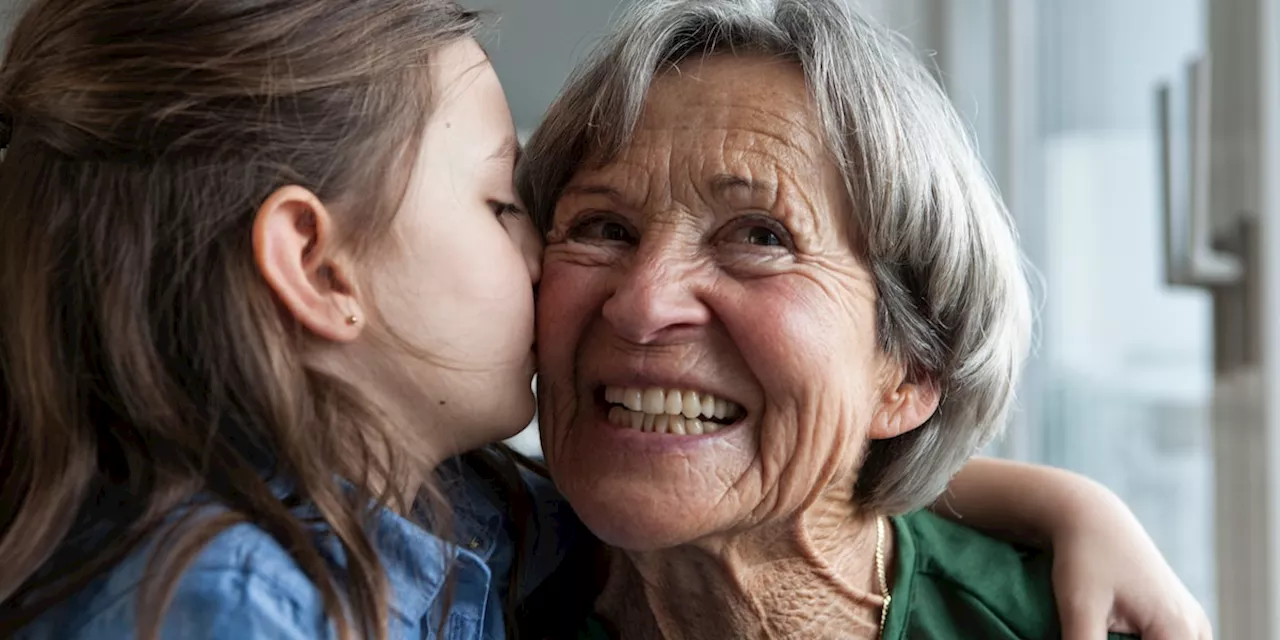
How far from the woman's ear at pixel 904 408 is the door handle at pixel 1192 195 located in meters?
0.70

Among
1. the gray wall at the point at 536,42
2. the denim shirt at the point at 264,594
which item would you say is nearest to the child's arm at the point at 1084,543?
the denim shirt at the point at 264,594

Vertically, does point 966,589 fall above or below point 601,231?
below

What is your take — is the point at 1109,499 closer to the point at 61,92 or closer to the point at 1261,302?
the point at 1261,302

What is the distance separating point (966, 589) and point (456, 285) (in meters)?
0.73

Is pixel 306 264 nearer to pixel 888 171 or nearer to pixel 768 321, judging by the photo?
pixel 768 321

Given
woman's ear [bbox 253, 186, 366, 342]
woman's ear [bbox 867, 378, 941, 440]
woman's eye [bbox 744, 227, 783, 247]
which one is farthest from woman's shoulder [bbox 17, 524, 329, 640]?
woman's ear [bbox 867, 378, 941, 440]

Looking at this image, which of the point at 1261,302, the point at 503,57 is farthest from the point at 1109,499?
the point at 503,57

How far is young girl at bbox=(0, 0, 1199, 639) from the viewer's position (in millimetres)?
1113

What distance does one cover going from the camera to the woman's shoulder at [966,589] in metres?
1.51

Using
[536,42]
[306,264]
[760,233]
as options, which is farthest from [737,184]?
[536,42]

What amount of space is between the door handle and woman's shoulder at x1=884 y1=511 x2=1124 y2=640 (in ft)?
2.09

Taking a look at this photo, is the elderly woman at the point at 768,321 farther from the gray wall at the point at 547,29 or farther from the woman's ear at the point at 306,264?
the gray wall at the point at 547,29

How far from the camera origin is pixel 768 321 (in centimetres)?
133

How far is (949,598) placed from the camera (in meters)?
1.55
